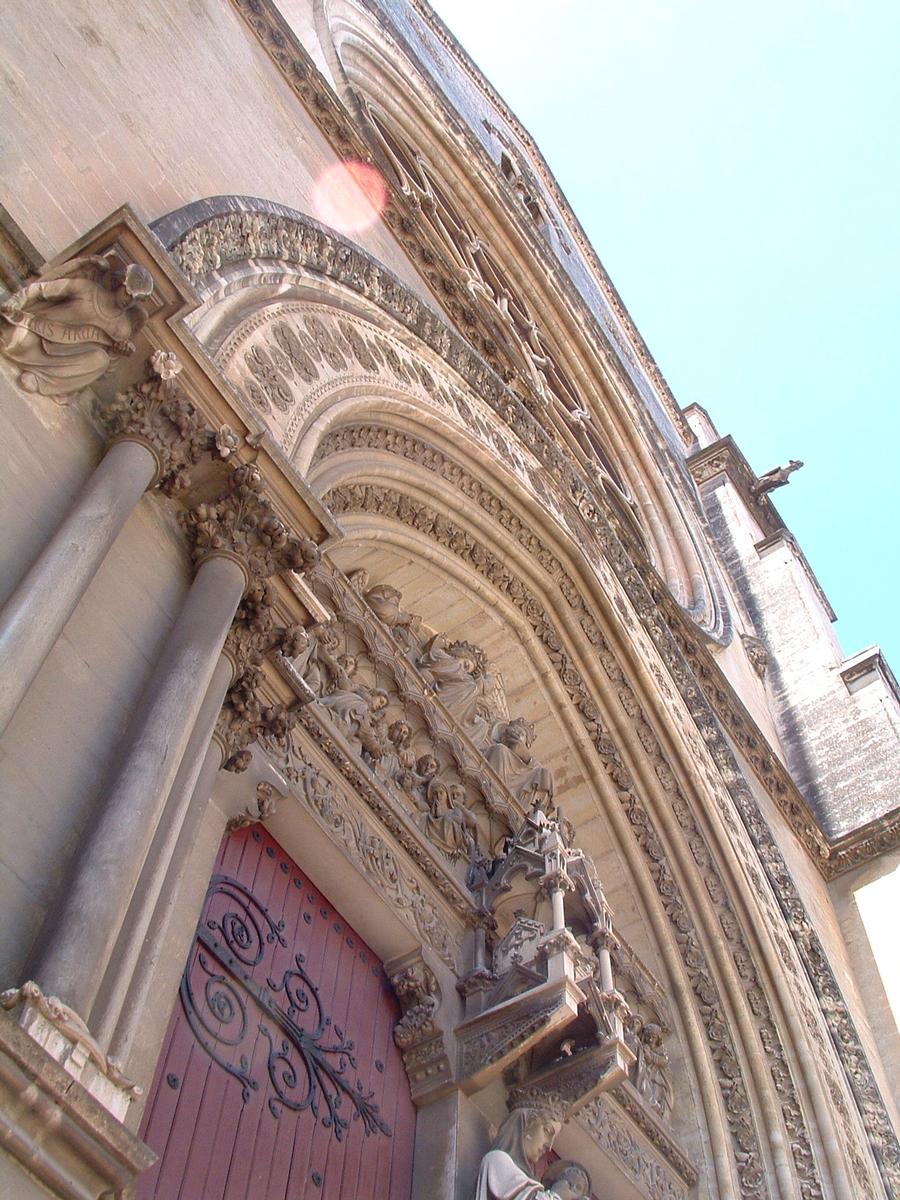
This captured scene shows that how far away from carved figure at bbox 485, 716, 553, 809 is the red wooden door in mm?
2219

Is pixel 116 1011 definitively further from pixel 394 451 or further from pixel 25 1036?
pixel 394 451

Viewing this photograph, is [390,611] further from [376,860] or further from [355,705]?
[376,860]

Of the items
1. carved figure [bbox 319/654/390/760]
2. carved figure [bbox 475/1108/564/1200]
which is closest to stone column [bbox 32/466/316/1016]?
carved figure [bbox 319/654/390/760]

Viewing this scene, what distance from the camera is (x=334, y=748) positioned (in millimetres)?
5484

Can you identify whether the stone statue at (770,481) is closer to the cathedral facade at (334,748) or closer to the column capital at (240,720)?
the cathedral facade at (334,748)

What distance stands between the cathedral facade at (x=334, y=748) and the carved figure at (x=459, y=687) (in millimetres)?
31

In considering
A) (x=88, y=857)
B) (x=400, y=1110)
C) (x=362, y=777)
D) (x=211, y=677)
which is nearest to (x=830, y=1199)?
(x=400, y=1110)

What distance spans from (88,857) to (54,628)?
1.61ft

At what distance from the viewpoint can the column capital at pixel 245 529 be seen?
3779mm

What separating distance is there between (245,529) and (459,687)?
375cm

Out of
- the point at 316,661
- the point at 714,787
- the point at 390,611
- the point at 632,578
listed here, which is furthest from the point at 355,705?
the point at 632,578

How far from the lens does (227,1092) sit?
158 inches

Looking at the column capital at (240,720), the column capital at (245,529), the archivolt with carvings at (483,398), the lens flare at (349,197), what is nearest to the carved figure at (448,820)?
the archivolt with carvings at (483,398)

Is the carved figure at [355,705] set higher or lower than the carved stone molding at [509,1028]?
higher
